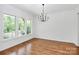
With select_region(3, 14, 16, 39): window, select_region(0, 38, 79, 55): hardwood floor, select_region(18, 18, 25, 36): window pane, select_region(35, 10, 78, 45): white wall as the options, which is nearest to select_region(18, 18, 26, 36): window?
select_region(18, 18, 25, 36): window pane

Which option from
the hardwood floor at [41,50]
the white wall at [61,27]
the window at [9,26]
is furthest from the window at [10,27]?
the white wall at [61,27]

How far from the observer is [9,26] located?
4.34 meters

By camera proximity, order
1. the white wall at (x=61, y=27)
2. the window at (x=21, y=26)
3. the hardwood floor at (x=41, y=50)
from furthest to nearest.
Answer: the white wall at (x=61, y=27) → the window at (x=21, y=26) → the hardwood floor at (x=41, y=50)

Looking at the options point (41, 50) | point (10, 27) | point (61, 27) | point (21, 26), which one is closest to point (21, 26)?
point (21, 26)

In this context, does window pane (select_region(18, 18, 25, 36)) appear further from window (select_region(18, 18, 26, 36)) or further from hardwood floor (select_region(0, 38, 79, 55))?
hardwood floor (select_region(0, 38, 79, 55))

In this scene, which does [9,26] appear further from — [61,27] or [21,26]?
[61,27]

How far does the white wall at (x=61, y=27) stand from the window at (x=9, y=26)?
9.70ft

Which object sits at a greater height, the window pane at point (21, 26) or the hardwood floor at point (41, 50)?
the window pane at point (21, 26)

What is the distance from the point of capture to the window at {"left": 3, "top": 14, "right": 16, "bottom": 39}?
13.3 ft

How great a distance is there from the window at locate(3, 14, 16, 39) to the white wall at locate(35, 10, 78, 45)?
9.70 feet

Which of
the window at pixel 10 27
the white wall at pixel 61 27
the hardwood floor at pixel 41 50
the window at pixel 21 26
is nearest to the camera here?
the hardwood floor at pixel 41 50

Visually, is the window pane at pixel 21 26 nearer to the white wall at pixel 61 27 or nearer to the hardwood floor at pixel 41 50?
the hardwood floor at pixel 41 50

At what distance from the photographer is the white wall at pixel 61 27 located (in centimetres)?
551

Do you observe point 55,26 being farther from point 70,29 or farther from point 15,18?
point 15,18
